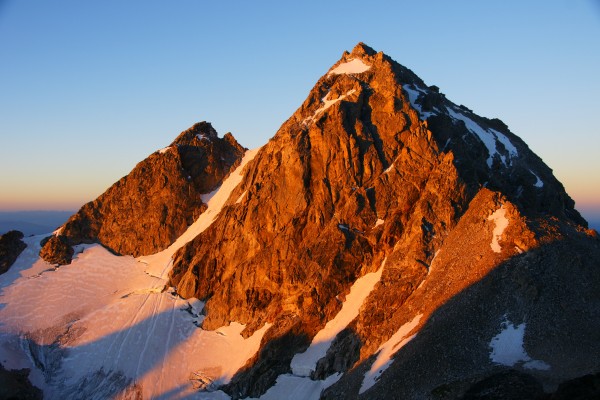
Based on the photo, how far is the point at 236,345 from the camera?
59812mm

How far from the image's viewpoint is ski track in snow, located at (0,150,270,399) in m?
58.2

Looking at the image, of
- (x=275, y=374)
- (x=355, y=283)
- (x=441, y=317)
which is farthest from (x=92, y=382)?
(x=441, y=317)

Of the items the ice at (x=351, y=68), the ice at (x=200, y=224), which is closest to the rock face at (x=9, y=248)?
the ice at (x=200, y=224)

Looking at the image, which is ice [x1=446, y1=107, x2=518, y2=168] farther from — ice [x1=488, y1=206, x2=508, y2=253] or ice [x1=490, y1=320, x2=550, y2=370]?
ice [x1=490, y1=320, x2=550, y2=370]

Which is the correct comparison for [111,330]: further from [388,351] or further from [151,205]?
[388,351]

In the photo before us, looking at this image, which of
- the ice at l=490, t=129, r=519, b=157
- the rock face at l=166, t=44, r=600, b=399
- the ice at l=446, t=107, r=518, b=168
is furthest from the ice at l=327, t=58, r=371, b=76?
the ice at l=490, t=129, r=519, b=157

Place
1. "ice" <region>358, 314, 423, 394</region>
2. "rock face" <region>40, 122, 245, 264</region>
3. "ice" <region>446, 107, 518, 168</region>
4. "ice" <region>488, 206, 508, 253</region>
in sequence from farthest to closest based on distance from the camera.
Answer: "rock face" <region>40, 122, 245, 264</region>
"ice" <region>446, 107, 518, 168</region>
"ice" <region>488, 206, 508, 253</region>
"ice" <region>358, 314, 423, 394</region>

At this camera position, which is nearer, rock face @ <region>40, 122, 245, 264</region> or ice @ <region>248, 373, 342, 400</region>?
ice @ <region>248, 373, 342, 400</region>

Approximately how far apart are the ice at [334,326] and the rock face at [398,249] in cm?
93

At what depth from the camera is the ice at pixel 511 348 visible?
3481cm

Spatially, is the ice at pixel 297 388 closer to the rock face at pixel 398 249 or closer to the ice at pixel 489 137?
the rock face at pixel 398 249

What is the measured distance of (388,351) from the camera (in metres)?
44.0

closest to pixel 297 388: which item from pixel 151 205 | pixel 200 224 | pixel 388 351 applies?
pixel 388 351

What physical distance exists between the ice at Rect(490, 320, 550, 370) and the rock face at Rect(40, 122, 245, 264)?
52.6 m
